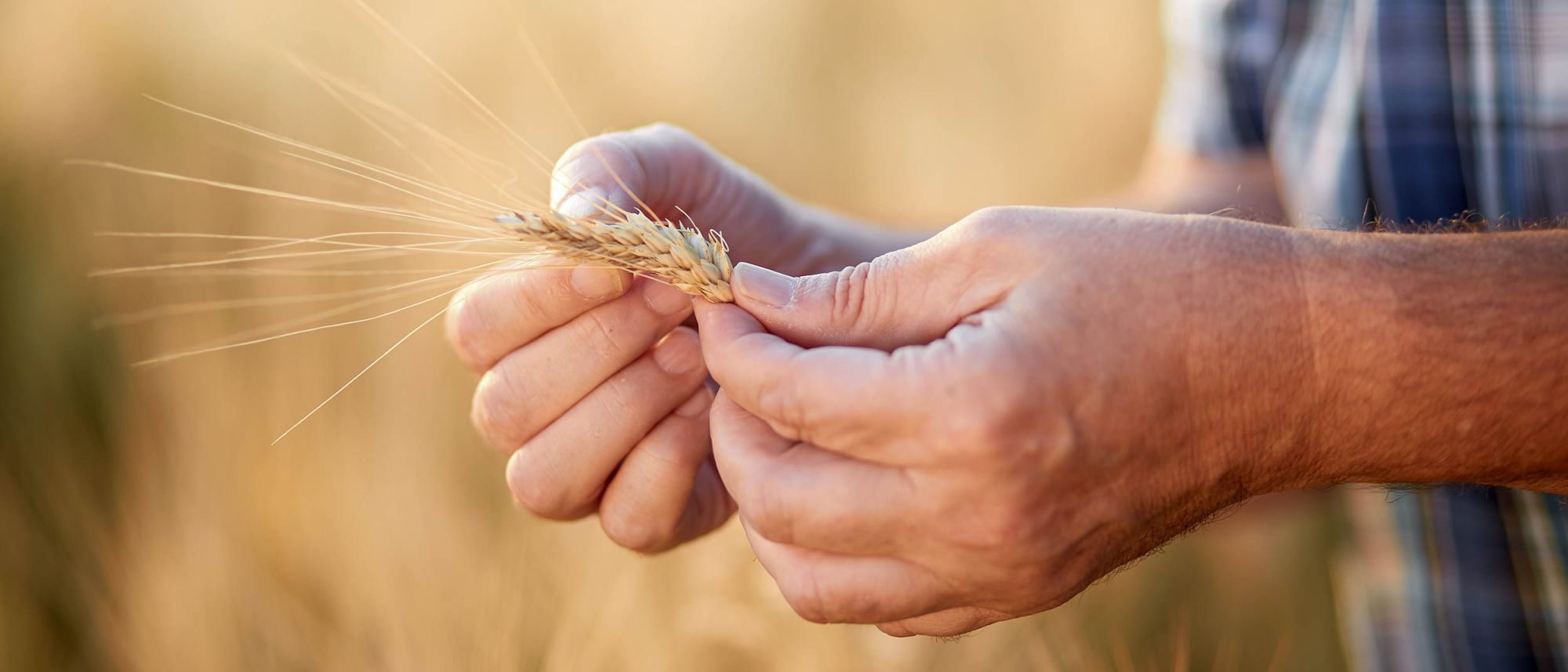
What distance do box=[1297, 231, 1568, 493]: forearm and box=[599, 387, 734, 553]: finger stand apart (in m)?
0.82

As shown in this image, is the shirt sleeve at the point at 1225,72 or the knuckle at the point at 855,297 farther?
the shirt sleeve at the point at 1225,72

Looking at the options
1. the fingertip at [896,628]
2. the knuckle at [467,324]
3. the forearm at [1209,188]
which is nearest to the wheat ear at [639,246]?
the knuckle at [467,324]

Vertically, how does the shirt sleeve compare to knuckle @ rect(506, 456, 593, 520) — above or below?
above

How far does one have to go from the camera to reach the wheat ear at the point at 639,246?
3.50 feet

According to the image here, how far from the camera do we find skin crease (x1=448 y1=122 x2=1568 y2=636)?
0.95m

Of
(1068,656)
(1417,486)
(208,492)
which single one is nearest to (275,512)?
(208,492)

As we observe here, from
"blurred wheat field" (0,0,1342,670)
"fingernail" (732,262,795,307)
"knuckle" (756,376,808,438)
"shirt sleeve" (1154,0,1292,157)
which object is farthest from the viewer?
"shirt sleeve" (1154,0,1292,157)

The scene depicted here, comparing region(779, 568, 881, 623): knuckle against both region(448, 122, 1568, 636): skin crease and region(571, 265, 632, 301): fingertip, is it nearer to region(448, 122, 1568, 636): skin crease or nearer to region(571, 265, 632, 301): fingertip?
region(448, 122, 1568, 636): skin crease

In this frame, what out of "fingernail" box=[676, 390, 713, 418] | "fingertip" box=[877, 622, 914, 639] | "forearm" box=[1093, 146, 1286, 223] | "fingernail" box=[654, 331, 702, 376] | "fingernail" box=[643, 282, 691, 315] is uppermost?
"fingernail" box=[643, 282, 691, 315]

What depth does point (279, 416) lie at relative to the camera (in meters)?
2.18

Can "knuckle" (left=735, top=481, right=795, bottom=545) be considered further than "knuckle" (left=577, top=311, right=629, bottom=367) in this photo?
No

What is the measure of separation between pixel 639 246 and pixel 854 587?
0.47 meters

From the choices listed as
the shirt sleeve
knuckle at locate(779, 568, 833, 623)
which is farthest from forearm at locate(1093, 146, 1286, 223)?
knuckle at locate(779, 568, 833, 623)

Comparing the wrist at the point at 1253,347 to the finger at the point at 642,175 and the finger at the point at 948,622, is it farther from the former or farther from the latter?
the finger at the point at 642,175
